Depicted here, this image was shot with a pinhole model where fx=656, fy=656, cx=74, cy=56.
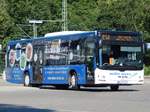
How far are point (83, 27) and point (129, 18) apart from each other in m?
11.4

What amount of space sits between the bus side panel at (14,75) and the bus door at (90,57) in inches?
329

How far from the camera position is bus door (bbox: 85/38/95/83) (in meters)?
31.0

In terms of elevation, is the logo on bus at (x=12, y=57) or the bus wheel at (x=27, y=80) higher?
the logo on bus at (x=12, y=57)

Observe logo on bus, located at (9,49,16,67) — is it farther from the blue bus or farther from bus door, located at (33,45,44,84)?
the blue bus

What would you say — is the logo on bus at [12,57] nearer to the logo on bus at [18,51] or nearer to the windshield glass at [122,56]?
the logo on bus at [18,51]

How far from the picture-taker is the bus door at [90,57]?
31000 millimetres

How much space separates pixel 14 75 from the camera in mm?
40000

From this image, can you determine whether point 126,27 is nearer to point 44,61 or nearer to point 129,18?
point 129,18

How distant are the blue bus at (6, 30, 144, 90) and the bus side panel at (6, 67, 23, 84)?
345 centimetres

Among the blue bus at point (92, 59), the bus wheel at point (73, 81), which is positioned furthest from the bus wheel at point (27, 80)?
the bus wheel at point (73, 81)

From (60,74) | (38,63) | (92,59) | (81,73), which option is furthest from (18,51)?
(92,59)

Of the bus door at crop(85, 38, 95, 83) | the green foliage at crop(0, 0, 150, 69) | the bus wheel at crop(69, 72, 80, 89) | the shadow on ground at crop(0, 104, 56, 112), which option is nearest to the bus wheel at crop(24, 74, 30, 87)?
the bus wheel at crop(69, 72, 80, 89)

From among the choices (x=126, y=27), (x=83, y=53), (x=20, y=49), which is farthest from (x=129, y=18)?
(x=83, y=53)

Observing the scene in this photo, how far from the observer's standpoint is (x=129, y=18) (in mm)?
75312
